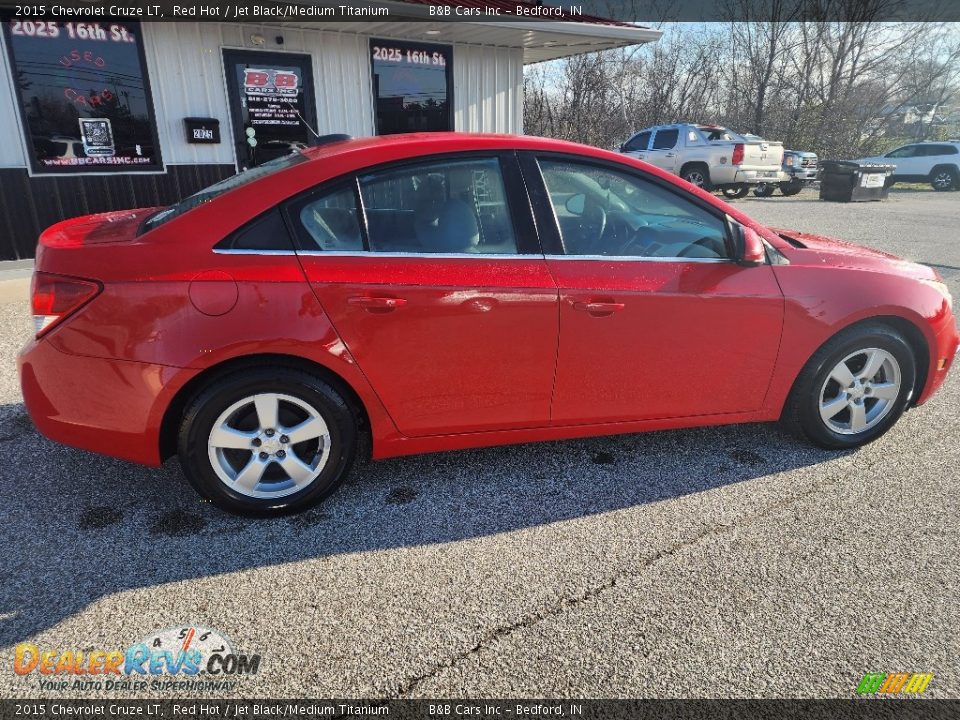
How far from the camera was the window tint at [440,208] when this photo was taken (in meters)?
2.76

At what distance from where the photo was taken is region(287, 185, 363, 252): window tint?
268 centimetres

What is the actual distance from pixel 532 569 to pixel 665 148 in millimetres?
17466

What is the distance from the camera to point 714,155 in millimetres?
17047

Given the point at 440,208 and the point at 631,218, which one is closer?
the point at 440,208

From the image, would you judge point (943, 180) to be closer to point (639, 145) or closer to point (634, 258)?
point (639, 145)

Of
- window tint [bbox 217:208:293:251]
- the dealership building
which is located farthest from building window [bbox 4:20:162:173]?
window tint [bbox 217:208:293:251]

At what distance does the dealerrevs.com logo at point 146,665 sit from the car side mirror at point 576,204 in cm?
222

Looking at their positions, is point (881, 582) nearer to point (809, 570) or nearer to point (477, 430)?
point (809, 570)

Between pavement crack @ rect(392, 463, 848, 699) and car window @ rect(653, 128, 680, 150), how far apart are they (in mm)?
16434

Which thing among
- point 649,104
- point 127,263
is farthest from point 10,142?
point 649,104

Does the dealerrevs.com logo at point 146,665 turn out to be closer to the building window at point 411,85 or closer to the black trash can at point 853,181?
the building window at point 411,85

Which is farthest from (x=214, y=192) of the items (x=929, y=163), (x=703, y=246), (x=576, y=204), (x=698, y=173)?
(x=929, y=163)

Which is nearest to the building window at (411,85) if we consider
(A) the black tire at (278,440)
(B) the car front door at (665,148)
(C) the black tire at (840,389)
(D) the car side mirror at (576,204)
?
(D) the car side mirror at (576,204)

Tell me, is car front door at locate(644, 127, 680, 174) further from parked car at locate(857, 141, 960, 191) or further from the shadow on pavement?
the shadow on pavement
